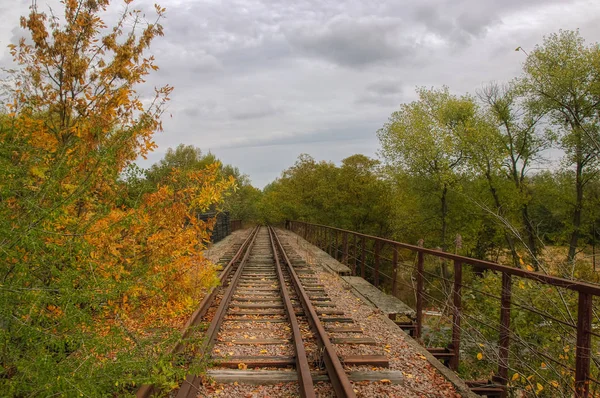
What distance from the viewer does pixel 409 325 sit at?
666 cm

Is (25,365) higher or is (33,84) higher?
(33,84)

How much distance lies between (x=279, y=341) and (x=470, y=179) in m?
25.6

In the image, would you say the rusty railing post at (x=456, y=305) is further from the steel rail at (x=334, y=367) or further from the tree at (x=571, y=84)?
the tree at (x=571, y=84)

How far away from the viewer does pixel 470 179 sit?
91.3 feet

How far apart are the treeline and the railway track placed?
17.9m

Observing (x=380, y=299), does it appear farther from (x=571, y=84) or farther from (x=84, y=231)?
(x=571, y=84)

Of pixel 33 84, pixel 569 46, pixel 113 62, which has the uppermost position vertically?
pixel 569 46

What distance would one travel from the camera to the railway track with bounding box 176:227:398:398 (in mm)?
4113

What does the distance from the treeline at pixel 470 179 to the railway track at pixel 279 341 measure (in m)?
17.9

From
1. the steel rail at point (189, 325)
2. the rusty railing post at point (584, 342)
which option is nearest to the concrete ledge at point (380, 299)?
the steel rail at point (189, 325)

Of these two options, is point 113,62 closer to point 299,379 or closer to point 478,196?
point 299,379

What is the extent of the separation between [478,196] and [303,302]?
2373cm

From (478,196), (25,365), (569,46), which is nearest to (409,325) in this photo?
(25,365)

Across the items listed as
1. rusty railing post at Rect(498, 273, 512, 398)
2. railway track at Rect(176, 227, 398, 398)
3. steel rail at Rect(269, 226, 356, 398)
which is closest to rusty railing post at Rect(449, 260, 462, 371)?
rusty railing post at Rect(498, 273, 512, 398)
